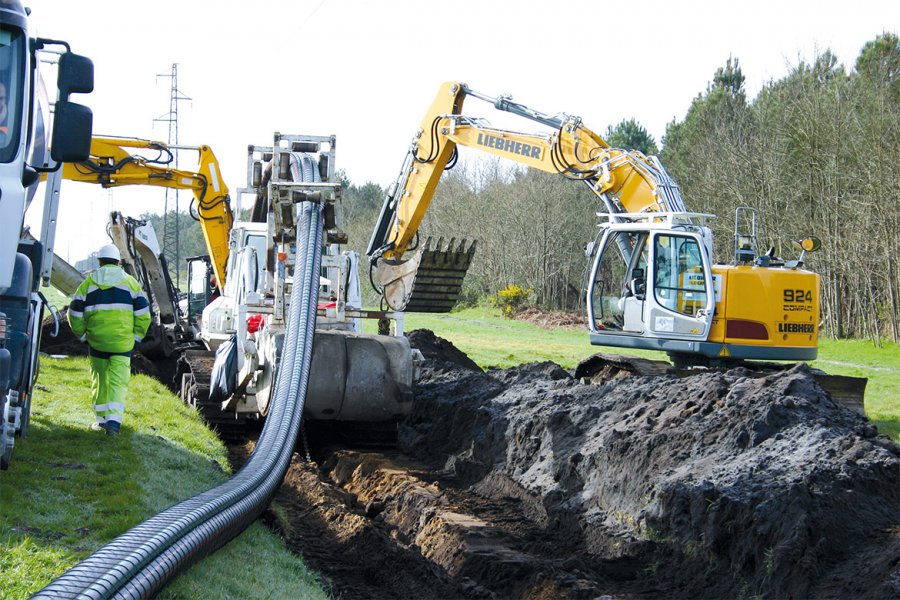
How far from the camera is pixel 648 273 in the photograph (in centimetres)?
1186

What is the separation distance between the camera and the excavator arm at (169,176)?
14680 millimetres

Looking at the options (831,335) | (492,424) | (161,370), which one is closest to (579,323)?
(831,335)

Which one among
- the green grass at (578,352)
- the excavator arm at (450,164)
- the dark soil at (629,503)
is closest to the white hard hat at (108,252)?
the dark soil at (629,503)

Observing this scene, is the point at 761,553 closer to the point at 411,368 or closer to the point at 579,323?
the point at 411,368

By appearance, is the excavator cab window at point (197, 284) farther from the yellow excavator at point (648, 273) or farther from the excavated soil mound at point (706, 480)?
the excavated soil mound at point (706, 480)

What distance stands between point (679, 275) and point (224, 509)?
724 centimetres

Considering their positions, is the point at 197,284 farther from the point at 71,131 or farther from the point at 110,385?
the point at 71,131

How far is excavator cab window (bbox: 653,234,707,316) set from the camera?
11.6 meters

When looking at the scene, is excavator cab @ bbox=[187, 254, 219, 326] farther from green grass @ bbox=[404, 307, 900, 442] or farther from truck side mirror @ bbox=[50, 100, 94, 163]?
truck side mirror @ bbox=[50, 100, 94, 163]

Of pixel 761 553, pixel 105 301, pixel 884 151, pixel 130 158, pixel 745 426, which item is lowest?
pixel 761 553

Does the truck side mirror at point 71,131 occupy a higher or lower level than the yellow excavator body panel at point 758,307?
higher

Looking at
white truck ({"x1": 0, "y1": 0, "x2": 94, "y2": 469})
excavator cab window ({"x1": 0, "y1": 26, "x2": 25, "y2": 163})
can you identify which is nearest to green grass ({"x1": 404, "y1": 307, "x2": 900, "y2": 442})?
white truck ({"x1": 0, "y1": 0, "x2": 94, "y2": 469})

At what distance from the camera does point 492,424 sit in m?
10.1

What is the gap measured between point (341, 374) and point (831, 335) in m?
22.2
